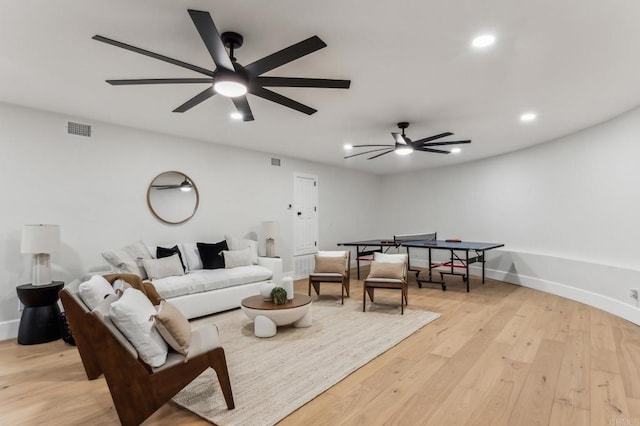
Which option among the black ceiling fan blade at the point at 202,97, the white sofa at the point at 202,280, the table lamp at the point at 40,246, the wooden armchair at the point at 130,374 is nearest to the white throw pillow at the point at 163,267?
the white sofa at the point at 202,280

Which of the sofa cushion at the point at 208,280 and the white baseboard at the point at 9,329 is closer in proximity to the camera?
the white baseboard at the point at 9,329

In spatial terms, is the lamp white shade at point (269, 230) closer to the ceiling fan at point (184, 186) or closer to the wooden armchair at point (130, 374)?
the ceiling fan at point (184, 186)

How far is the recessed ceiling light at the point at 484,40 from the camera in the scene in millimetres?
2393

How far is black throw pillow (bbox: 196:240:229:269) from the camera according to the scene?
16.0ft

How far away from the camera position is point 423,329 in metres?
3.74

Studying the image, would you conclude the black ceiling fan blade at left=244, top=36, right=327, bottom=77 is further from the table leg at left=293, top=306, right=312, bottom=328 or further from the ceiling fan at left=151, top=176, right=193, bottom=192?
the ceiling fan at left=151, top=176, right=193, bottom=192

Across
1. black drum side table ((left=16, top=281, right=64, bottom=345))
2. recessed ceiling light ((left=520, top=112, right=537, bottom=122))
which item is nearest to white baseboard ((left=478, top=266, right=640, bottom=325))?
recessed ceiling light ((left=520, top=112, right=537, bottom=122))

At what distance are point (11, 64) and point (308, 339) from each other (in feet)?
12.4

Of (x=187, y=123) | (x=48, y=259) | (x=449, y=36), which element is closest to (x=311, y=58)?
(x=449, y=36)

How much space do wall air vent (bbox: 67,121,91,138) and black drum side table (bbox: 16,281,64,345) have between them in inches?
76.6

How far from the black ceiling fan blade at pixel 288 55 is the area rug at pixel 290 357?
2.36 m

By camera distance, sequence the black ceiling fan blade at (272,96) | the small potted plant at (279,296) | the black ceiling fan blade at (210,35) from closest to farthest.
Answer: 1. the black ceiling fan blade at (210,35)
2. the black ceiling fan blade at (272,96)
3. the small potted plant at (279,296)

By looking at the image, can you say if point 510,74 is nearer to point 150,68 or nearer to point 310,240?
point 150,68

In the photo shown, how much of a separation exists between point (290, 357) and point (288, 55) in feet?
8.41
